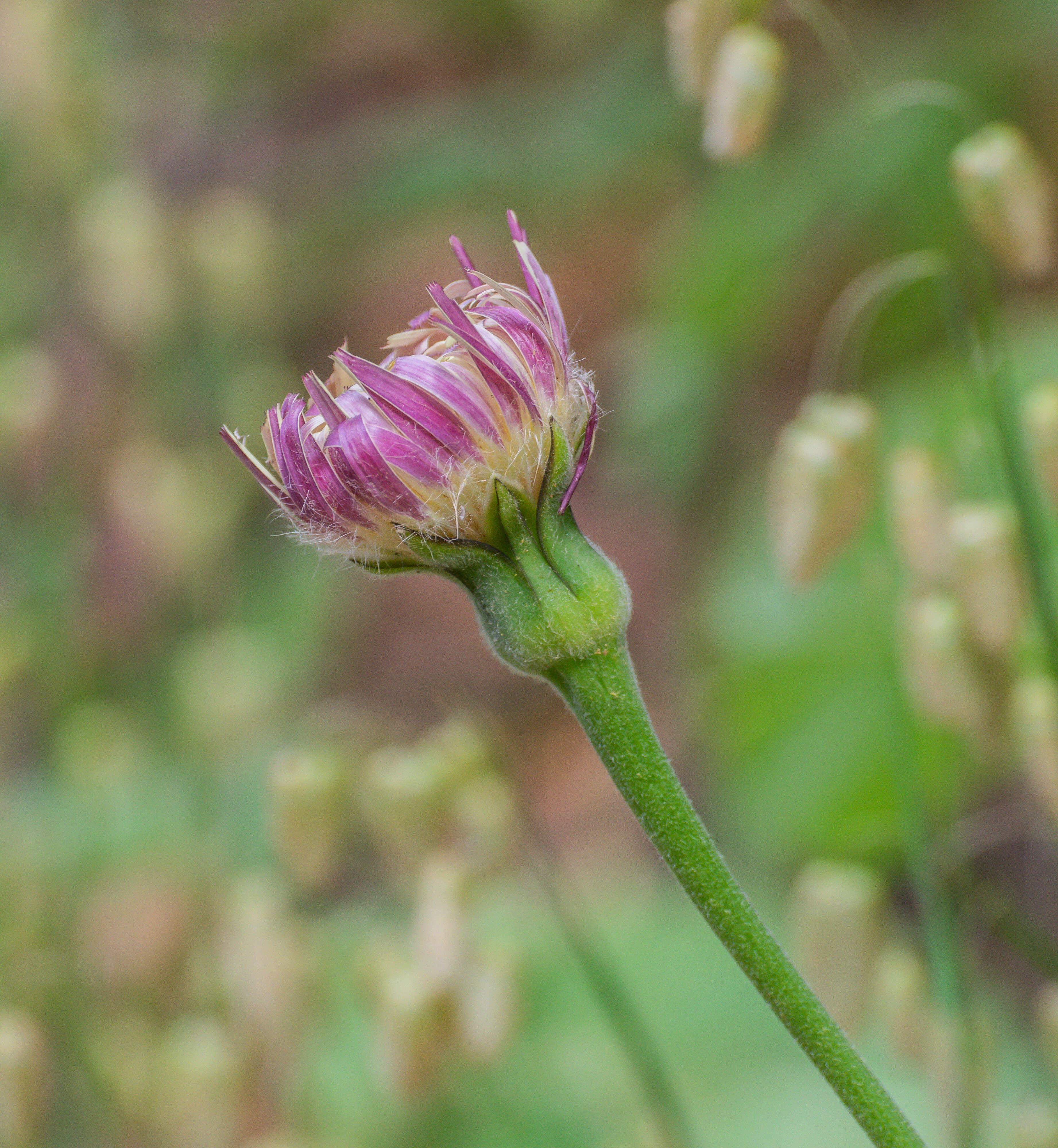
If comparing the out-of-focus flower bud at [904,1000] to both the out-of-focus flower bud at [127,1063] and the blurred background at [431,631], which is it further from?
the out-of-focus flower bud at [127,1063]

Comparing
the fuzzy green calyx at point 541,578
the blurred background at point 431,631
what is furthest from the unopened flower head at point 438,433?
the blurred background at point 431,631

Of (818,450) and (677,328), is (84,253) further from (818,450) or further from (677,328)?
(818,450)

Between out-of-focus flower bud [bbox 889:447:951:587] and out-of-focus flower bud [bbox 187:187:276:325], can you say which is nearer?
out-of-focus flower bud [bbox 889:447:951:587]

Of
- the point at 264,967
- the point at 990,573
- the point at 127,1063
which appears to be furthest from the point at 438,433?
the point at 127,1063

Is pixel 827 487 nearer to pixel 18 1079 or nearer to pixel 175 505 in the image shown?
pixel 18 1079

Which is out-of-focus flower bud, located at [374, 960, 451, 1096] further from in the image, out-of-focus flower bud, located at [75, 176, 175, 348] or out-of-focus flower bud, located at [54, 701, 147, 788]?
out-of-focus flower bud, located at [75, 176, 175, 348]

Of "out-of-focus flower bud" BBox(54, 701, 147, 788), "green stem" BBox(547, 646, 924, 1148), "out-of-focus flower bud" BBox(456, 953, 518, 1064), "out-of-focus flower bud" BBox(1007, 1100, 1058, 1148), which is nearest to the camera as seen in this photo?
"green stem" BBox(547, 646, 924, 1148)

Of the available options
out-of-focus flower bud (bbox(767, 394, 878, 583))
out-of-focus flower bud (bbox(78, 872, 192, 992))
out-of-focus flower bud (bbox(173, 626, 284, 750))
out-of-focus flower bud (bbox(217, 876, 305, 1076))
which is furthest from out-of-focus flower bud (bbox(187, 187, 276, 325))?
out-of-focus flower bud (bbox(767, 394, 878, 583))

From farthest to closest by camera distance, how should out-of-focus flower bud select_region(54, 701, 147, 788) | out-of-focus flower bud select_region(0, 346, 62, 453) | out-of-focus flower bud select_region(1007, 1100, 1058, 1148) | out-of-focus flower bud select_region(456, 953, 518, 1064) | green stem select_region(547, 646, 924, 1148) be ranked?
out-of-focus flower bud select_region(54, 701, 147, 788), out-of-focus flower bud select_region(0, 346, 62, 453), out-of-focus flower bud select_region(456, 953, 518, 1064), out-of-focus flower bud select_region(1007, 1100, 1058, 1148), green stem select_region(547, 646, 924, 1148)
